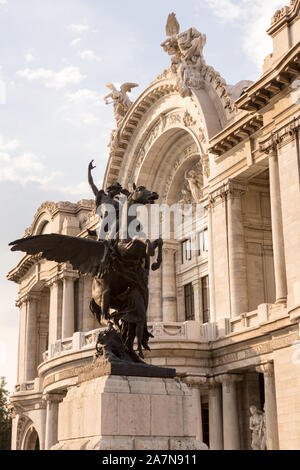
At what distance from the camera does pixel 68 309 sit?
42.0 m

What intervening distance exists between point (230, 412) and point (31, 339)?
974 inches

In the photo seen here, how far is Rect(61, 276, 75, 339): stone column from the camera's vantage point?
41575 mm

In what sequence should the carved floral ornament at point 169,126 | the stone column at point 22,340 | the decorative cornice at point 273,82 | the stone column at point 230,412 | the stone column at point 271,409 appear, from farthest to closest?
the stone column at point 22,340, the carved floral ornament at point 169,126, the stone column at point 230,412, the stone column at point 271,409, the decorative cornice at point 273,82

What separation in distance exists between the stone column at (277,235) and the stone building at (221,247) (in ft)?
0.13

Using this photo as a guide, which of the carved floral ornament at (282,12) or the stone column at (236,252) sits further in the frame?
A: the stone column at (236,252)

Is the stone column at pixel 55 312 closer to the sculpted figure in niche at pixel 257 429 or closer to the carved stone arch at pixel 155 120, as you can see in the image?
the carved stone arch at pixel 155 120

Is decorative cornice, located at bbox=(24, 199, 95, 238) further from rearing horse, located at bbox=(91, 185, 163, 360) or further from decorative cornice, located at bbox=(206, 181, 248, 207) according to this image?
rearing horse, located at bbox=(91, 185, 163, 360)

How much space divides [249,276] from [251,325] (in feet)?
11.2

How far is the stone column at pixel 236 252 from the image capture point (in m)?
27.9

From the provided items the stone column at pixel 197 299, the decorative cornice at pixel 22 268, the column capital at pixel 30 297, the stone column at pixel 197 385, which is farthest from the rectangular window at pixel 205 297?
the column capital at pixel 30 297

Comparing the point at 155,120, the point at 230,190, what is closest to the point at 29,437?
the point at 155,120

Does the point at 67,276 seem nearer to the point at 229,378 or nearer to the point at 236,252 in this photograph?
the point at 236,252

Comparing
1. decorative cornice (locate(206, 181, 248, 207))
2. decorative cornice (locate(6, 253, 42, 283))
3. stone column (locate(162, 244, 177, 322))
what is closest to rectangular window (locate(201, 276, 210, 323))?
stone column (locate(162, 244, 177, 322))
